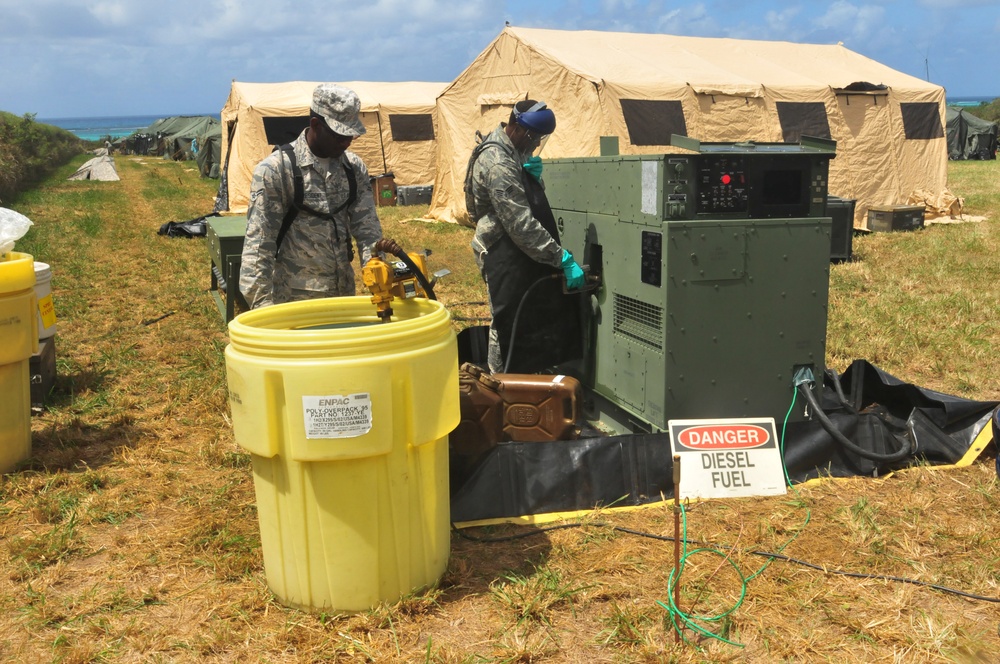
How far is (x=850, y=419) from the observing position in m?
4.19

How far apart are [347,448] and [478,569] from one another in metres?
0.96

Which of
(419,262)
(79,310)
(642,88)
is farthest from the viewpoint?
(642,88)

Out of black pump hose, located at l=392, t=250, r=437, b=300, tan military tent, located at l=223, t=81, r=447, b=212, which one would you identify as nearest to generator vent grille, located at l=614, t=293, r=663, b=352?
black pump hose, located at l=392, t=250, r=437, b=300

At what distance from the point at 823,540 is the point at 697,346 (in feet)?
3.37

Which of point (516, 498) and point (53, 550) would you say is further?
point (516, 498)

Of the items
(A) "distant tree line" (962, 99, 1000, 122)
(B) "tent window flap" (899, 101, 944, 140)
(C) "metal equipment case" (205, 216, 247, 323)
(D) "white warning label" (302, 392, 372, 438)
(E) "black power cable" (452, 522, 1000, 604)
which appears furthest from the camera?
(A) "distant tree line" (962, 99, 1000, 122)

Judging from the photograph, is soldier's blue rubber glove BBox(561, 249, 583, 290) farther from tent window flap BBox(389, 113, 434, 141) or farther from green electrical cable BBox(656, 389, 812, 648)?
tent window flap BBox(389, 113, 434, 141)

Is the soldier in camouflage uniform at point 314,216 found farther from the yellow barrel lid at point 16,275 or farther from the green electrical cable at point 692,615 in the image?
the green electrical cable at point 692,615

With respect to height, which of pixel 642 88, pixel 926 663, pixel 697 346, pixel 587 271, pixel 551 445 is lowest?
pixel 926 663

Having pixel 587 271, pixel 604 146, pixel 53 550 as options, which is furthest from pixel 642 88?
pixel 53 550

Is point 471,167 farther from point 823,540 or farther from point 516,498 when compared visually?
point 823,540

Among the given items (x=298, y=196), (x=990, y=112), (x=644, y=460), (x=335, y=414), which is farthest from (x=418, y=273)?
(x=990, y=112)

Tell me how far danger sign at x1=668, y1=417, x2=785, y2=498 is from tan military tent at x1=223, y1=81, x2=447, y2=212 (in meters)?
15.3

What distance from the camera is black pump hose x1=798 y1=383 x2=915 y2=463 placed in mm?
4000
